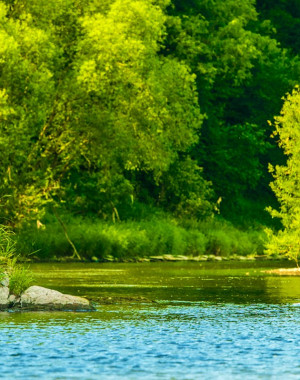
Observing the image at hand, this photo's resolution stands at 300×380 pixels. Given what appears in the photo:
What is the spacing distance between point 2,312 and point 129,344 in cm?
552

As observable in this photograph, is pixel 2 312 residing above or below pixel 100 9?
below

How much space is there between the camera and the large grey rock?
942 inches

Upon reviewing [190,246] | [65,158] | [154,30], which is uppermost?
[154,30]

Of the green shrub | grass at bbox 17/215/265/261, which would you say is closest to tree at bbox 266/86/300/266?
grass at bbox 17/215/265/261

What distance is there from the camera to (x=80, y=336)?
19547mm

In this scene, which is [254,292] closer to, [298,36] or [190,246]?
[190,246]

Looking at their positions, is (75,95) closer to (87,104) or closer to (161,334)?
(87,104)

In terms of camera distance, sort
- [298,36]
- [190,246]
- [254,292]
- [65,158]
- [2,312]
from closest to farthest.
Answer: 1. [2,312]
2. [254,292]
3. [65,158]
4. [190,246]
5. [298,36]

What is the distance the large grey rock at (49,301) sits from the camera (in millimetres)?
23922

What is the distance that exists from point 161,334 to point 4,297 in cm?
488

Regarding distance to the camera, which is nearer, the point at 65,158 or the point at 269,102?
the point at 65,158

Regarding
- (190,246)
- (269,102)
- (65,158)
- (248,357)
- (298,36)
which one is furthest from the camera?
(298,36)

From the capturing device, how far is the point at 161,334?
789 inches

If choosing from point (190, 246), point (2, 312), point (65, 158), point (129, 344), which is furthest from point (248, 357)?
point (190, 246)
